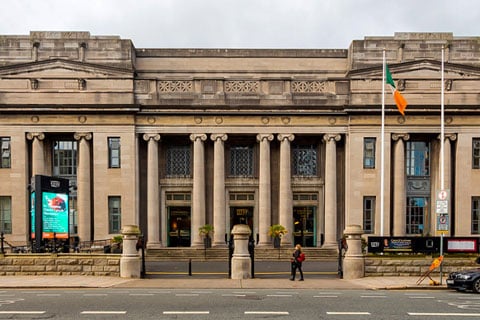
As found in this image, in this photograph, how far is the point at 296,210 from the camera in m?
39.8

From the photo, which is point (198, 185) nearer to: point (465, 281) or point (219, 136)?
point (219, 136)

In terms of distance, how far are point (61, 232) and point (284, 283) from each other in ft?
40.9

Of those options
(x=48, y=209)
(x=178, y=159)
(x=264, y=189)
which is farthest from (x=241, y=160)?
(x=48, y=209)

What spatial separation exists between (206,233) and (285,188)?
23.2 ft

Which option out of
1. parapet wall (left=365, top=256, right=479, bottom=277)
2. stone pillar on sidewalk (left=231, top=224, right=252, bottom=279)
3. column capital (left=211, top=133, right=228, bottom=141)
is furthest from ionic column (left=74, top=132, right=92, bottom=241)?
parapet wall (left=365, top=256, right=479, bottom=277)

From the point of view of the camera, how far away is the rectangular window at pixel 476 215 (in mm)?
37438

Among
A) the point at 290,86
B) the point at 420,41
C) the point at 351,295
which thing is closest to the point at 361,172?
the point at 290,86

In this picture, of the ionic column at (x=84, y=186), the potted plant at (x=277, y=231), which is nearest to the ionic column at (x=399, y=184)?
the potted plant at (x=277, y=231)

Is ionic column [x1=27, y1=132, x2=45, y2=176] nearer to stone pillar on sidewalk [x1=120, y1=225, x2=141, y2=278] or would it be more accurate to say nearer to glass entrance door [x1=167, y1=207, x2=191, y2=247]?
glass entrance door [x1=167, y1=207, x2=191, y2=247]

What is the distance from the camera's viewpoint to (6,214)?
122ft

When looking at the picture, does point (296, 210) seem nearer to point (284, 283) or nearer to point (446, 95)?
point (446, 95)

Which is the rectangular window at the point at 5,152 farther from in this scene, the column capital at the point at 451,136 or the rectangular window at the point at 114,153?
the column capital at the point at 451,136

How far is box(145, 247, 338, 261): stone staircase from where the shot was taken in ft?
113

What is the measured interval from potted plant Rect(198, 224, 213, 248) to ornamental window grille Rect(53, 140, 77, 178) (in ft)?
37.3
